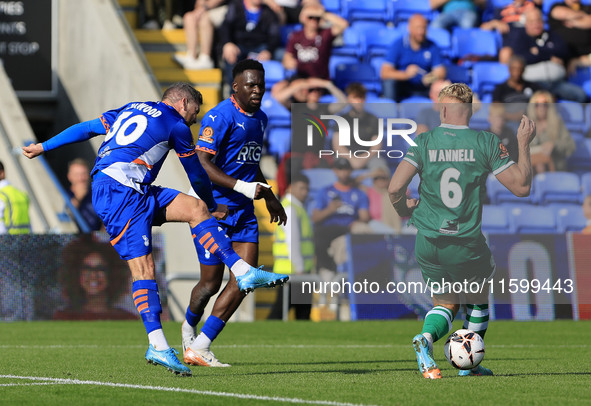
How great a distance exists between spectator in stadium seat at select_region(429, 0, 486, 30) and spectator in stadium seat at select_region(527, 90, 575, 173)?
15.4ft

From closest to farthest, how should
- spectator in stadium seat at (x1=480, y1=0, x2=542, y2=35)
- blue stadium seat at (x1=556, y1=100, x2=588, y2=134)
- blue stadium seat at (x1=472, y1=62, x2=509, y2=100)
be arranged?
blue stadium seat at (x1=556, y1=100, x2=588, y2=134) → blue stadium seat at (x1=472, y1=62, x2=509, y2=100) → spectator in stadium seat at (x1=480, y1=0, x2=542, y2=35)

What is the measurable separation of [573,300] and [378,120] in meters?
3.41

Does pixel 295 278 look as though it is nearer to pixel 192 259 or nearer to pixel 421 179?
pixel 192 259

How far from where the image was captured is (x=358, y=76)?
18.4m

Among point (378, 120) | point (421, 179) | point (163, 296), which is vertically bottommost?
point (163, 296)

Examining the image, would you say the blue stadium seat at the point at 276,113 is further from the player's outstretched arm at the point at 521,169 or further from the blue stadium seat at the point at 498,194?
the player's outstretched arm at the point at 521,169

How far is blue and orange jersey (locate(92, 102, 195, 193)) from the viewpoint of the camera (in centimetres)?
749

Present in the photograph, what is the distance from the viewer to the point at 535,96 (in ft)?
54.7

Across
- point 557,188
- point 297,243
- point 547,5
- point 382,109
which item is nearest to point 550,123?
point 557,188

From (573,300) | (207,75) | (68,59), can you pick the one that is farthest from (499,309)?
(68,59)

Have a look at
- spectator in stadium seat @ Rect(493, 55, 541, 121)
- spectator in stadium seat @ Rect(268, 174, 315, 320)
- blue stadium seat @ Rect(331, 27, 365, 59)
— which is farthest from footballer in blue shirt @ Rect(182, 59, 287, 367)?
blue stadium seat @ Rect(331, 27, 365, 59)

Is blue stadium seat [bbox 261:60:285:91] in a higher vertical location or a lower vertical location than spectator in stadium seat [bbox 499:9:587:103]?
lower

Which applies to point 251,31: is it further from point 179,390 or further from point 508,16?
point 179,390

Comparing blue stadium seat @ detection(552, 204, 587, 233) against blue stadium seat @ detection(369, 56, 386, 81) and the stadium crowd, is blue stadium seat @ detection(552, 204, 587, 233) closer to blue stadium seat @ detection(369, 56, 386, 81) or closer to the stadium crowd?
the stadium crowd
